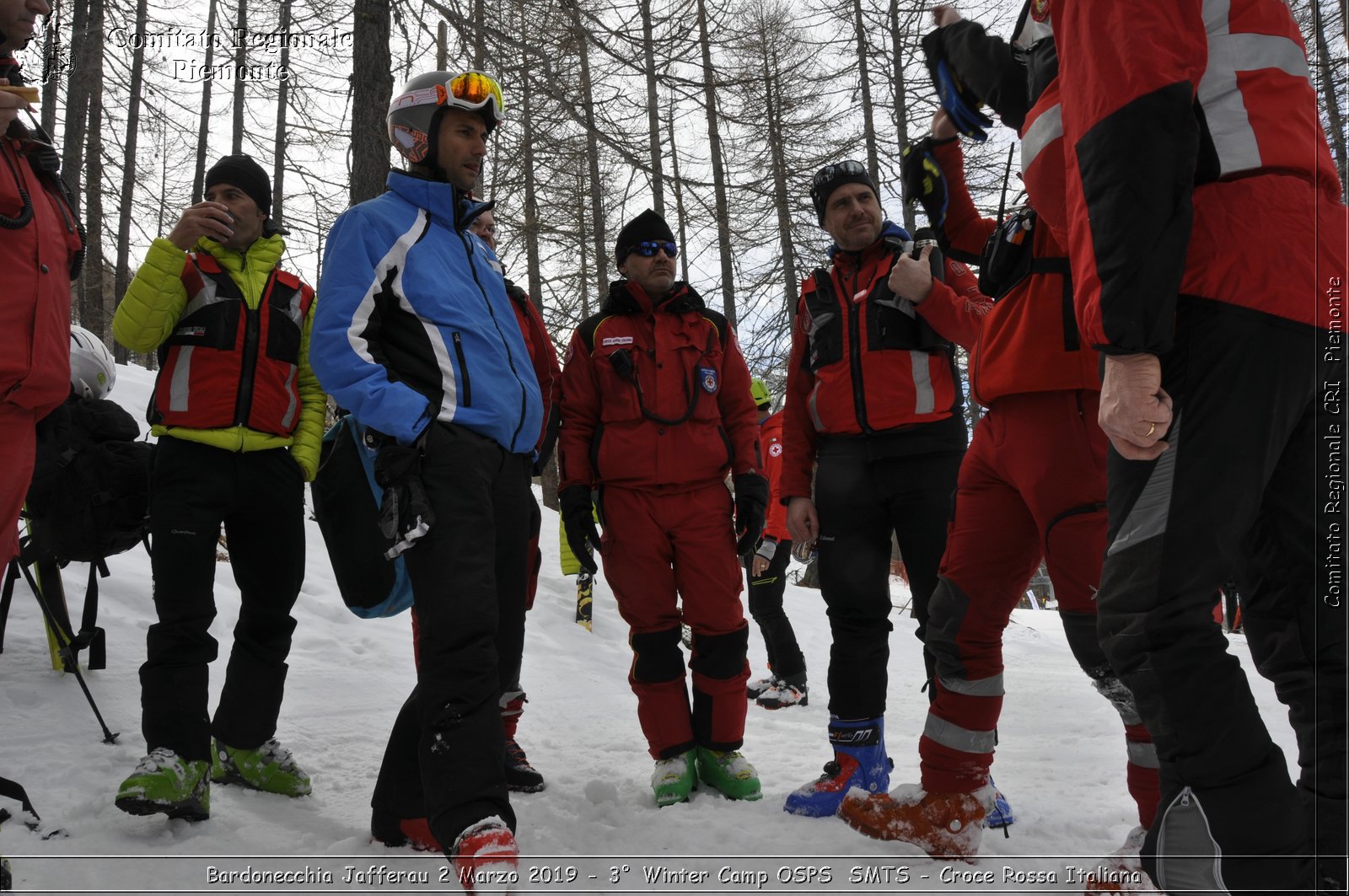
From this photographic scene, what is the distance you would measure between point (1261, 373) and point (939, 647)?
1.45 meters

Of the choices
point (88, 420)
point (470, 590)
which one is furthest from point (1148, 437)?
point (88, 420)

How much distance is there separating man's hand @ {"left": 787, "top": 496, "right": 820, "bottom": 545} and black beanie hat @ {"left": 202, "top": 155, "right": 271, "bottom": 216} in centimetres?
254

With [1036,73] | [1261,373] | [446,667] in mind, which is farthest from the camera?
[446,667]

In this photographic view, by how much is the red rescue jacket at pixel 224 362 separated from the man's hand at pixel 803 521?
208 cm

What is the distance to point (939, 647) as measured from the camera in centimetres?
278

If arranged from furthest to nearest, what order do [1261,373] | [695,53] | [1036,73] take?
[695,53], [1036,73], [1261,373]

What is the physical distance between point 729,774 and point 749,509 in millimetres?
1097

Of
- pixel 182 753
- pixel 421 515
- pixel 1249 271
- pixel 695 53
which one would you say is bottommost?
pixel 182 753

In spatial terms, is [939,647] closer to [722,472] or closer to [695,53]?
[722,472]

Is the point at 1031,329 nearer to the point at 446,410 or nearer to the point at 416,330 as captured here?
the point at 446,410

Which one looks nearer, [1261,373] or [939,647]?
[1261,373]

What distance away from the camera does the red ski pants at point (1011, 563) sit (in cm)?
249

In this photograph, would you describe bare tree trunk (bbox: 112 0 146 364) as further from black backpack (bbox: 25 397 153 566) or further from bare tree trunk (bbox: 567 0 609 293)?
black backpack (bbox: 25 397 153 566)

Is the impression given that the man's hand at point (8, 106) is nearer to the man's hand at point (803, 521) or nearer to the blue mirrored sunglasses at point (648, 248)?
the blue mirrored sunglasses at point (648, 248)
